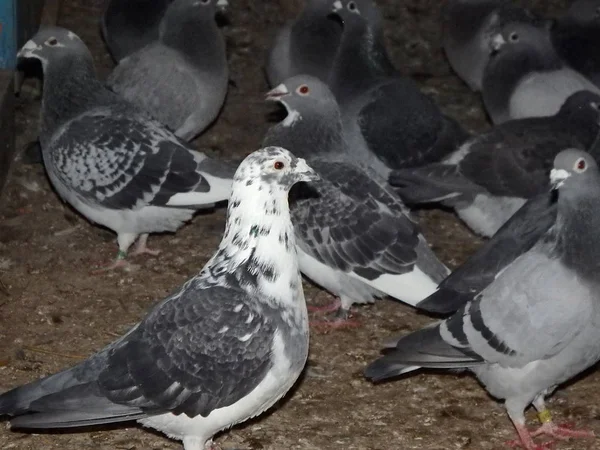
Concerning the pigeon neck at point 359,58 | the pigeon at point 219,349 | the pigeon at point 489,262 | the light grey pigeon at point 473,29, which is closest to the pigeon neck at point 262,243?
the pigeon at point 219,349

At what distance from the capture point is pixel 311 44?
30.6 feet

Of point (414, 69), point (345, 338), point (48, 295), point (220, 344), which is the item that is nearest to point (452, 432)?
point (345, 338)

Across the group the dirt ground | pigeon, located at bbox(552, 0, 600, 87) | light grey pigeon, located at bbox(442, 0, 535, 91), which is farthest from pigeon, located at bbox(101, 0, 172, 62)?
pigeon, located at bbox(552, 0, 600, 87)

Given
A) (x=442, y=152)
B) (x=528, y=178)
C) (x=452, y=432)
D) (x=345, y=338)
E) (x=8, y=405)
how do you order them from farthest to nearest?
(x=442, y=152), (x=528, y=178), (x=345, y=338), (x=452, y=432), (x=8, y=405)

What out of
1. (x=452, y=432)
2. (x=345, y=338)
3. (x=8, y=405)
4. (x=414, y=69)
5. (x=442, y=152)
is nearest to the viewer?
(x=8, y=405)

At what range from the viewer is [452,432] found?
19.9 ft

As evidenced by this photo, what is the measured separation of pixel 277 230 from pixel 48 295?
2483mm

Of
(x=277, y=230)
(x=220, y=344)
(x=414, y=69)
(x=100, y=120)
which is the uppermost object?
(x=277, y=230)

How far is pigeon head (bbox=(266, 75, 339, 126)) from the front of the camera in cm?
737

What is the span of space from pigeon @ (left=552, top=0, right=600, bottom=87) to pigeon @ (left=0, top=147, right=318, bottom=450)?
18.0ft

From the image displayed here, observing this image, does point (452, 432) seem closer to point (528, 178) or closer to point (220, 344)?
point (220, 344)

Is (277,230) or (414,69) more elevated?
(277,230)

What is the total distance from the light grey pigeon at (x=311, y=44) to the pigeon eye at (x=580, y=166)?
3.86 metres

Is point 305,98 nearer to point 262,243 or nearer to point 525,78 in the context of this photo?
point 262,243
